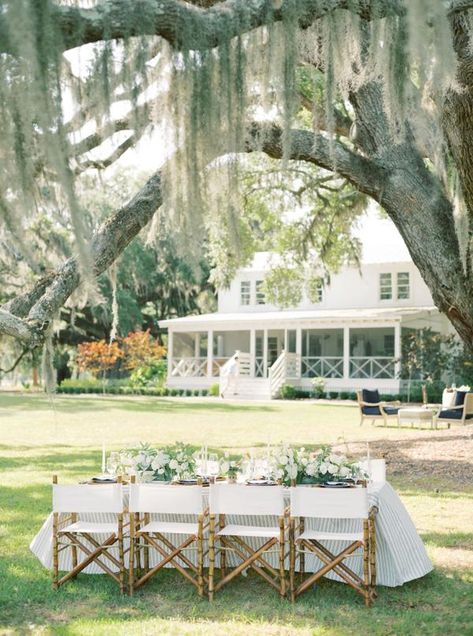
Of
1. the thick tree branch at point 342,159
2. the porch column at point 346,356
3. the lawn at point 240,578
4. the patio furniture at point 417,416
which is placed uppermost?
the thick tree branch at point 342,159

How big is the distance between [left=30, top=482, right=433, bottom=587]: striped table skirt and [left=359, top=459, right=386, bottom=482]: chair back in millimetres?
237

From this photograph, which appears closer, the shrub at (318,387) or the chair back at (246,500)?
the chair back at (246,500)

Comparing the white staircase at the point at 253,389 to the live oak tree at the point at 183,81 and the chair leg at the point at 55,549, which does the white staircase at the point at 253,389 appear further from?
the chair leg at the point at 55,549

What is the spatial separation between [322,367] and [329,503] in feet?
80.3

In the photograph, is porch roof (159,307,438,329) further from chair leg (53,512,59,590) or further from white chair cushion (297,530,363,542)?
chair leg (53,512,59,590)

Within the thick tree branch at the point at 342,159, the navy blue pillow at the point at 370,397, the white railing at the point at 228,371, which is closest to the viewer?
the thick tree branch at the point at 342,159

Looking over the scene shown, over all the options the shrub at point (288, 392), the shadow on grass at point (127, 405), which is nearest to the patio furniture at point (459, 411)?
the shadow on grass at point (127, 405)

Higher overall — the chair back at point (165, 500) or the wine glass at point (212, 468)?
the wine glass at point (212, 468)

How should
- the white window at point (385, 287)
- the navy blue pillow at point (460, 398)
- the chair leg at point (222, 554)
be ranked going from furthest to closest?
the white window at point (385, 287) < the navy blue pillow at point (460, 398) < the chair leg at point (222, 554)

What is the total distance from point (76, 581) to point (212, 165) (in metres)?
3.05

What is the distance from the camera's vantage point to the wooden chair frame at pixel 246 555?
17.8 feet

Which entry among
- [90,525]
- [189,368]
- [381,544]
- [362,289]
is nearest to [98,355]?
[189,368]

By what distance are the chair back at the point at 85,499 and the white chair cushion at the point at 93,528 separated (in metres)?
0.15

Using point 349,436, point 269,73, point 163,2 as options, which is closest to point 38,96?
point 163,2
